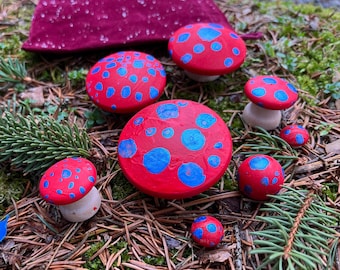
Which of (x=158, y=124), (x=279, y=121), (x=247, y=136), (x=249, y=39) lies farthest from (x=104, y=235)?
(x=249, y=39)

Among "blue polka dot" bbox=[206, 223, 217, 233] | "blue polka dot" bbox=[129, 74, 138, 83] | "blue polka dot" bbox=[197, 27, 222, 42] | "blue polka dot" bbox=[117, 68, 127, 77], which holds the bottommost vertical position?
"blue polka dot" bbox=[206, 223, 217, 233]

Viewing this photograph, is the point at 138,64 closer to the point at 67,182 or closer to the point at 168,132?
the point at 168,132

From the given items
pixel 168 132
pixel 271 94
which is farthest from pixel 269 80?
pixel 168 132

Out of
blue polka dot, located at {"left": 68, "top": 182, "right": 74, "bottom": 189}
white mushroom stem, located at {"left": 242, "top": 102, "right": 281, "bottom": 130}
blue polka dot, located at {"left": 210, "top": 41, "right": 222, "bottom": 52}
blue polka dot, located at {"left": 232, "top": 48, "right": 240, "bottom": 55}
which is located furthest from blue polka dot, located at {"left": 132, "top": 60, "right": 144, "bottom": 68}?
blue polka dot, located at {"left": 68, "top": 182, "right": 74, "bottom": 189}

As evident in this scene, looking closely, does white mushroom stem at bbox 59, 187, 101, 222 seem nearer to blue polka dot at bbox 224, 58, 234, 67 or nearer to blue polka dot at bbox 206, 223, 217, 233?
blue polka dot at bbox 206, 223, 217, 233

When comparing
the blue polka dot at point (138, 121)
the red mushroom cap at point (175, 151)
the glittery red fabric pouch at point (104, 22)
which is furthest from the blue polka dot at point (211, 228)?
the glittery red fabric pouch at point (104, 22)

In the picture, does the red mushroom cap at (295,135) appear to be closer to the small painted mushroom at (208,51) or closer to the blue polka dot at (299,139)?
the blue polka dot at (299,139)
